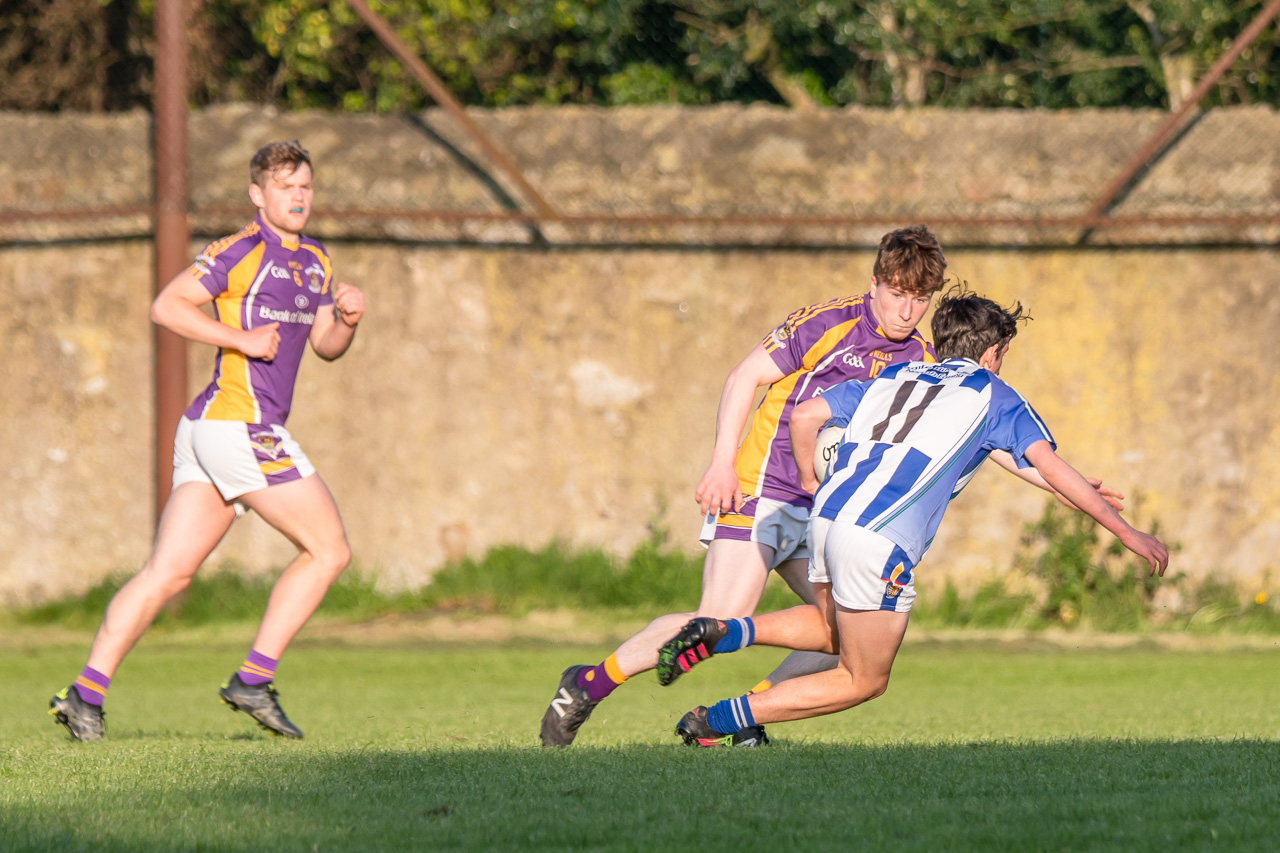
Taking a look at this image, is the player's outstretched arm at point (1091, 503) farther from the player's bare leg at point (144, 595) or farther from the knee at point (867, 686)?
the player's bare leg at point (144, 595)

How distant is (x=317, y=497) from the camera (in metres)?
5.09

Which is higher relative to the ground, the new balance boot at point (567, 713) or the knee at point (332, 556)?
the knee at point (332, 556)

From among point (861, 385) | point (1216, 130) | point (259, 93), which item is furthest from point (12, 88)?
point (861, 385)

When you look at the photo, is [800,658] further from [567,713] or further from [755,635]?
[567,713]

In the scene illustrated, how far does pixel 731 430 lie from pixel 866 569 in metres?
0.68

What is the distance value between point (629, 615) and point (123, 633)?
4470 millimetres

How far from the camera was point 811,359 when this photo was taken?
4.59 m

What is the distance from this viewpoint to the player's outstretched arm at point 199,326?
4.94 m

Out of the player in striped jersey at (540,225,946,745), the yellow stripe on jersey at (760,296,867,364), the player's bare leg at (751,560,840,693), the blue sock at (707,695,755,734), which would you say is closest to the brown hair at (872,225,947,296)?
the player in striped jersey at (540,225,946,745)

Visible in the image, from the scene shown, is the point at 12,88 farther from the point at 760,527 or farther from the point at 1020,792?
the point at 1020,792

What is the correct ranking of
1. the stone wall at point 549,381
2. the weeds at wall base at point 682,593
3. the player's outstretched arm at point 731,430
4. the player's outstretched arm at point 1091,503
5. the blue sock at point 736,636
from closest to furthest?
the player's outstretched arm at point 1091,503, the blue sock at point 736,636, the player's outstretched arm at point 731,430, the weeds at wall base at point 682,593, the stone wall at point 549,381

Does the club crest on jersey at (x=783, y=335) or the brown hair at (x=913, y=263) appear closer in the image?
the brown hair at (x=913, y=263)

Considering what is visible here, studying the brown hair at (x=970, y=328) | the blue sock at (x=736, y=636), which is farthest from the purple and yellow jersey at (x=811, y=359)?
the blue sock at (x=736, y=636)

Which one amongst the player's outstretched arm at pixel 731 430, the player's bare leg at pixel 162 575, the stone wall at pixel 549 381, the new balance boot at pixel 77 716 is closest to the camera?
the player's outstretched arm at pixel 731 430
